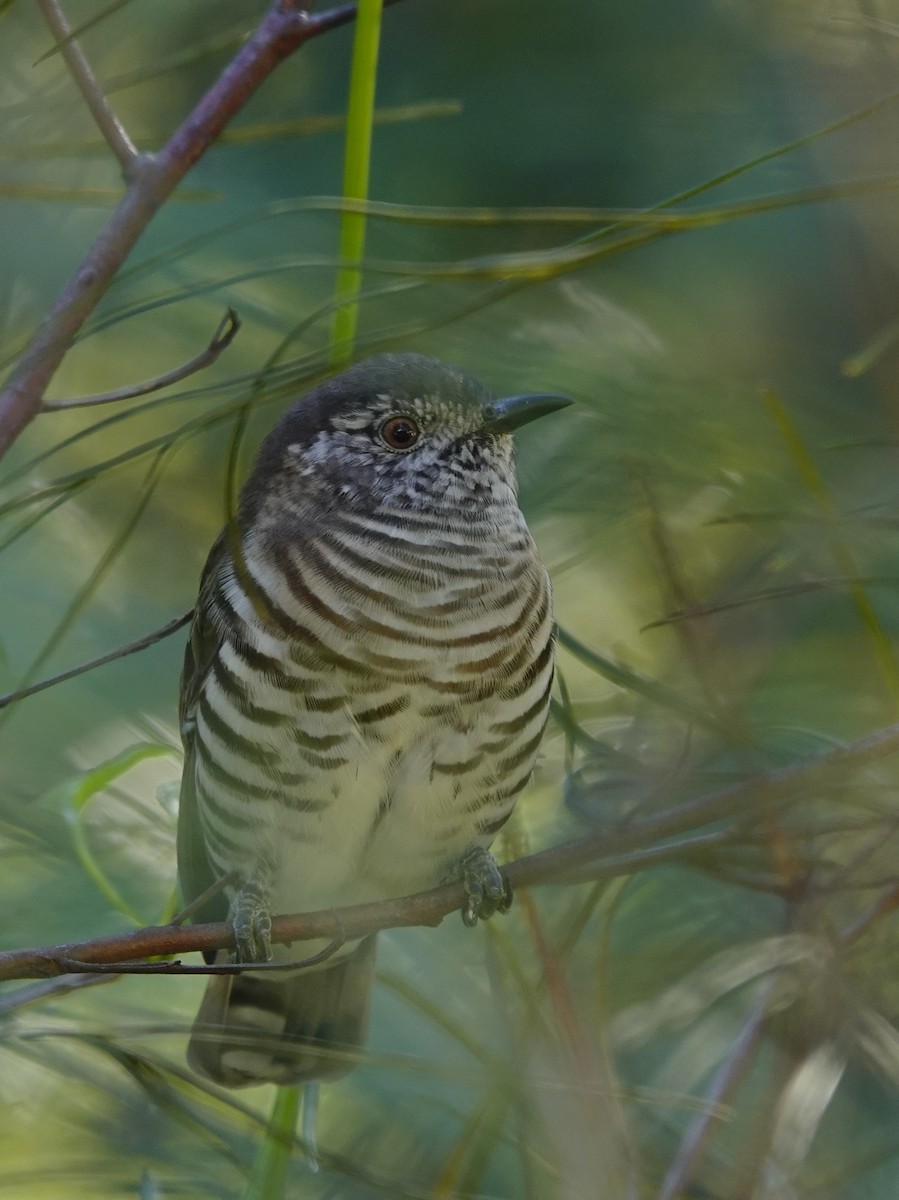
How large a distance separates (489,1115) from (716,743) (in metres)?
0.44

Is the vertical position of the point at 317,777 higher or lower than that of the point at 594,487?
lower

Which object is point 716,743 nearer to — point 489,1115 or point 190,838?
point 489,1115

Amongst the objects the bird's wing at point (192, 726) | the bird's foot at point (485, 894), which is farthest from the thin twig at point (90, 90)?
the bird's foot at point (485, 894)

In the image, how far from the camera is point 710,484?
1701mm

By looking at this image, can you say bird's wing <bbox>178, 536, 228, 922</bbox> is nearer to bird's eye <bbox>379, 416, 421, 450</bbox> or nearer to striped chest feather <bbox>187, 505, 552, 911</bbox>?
striped chest feather <bbox>187, 505, 552, 911</bbox>

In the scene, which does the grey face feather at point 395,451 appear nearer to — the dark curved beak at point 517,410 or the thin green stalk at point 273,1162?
the dark curved beak at point 517,410

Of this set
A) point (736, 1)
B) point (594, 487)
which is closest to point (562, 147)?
point (736, 1)

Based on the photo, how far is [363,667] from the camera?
6.17 ft

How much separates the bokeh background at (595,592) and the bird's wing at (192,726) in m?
0.05

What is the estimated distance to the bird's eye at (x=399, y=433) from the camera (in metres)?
2.08

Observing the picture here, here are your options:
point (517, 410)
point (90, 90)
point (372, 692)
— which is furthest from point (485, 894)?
point (90, 90)

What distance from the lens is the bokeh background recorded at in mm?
1441

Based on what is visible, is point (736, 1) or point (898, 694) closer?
point (898, 694)

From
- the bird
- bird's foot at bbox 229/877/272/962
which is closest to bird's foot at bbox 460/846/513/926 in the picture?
the bird
